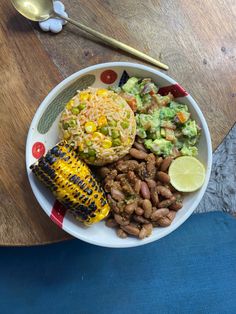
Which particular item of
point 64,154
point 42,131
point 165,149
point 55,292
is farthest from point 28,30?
point 55,292

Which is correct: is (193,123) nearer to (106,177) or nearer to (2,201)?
(106,177)

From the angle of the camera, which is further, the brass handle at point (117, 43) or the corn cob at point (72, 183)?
the brass handle at point (117, 43)

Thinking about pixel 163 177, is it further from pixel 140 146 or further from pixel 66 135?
pixel 66 135

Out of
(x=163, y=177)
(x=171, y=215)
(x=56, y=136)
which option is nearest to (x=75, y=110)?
(x=56, y=136)

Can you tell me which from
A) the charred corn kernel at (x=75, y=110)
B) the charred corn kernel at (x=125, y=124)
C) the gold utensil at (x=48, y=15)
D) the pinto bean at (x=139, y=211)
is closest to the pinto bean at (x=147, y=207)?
the pinto bean at (x=139, y=211)

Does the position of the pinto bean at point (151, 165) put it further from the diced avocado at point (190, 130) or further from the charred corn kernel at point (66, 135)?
the charred corn kernel at point (66, 135)

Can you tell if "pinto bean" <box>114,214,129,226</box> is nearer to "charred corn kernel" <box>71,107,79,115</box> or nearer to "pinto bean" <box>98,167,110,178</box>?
"pinto bean" <box>98,167,110,178</box>
